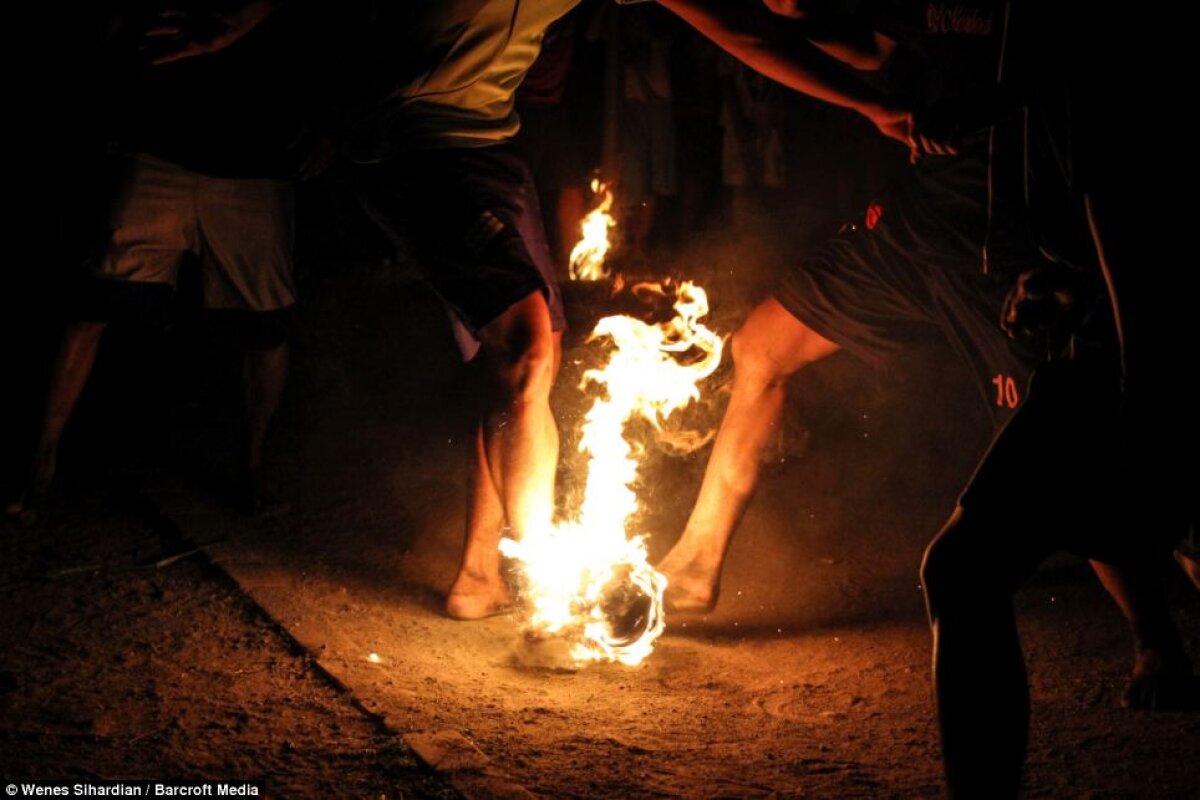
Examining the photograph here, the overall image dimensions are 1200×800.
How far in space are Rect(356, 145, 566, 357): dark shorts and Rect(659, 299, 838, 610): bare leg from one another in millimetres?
839

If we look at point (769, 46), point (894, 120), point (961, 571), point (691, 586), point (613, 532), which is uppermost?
point (769, 46)

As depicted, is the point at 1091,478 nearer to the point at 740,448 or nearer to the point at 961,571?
the point at 961,571

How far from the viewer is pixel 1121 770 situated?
3086mm

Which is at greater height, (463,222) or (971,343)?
(463,222)

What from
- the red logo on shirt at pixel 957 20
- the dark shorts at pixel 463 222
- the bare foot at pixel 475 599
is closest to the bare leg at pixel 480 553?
the bare foot at pixel 475 599

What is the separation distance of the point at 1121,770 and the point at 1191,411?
3.80 feet

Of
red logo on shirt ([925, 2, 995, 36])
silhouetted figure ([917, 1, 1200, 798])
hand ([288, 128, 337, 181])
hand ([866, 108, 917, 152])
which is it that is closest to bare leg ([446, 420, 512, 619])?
hand ([288, 128, 337, 181])

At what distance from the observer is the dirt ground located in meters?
3.10

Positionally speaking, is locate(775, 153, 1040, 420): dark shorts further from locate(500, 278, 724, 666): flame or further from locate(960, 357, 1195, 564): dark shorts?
locate(960, 357, 1195, 564): dark shorts

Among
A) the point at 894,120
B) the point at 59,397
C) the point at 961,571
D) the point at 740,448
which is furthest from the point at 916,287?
the point at 59,397

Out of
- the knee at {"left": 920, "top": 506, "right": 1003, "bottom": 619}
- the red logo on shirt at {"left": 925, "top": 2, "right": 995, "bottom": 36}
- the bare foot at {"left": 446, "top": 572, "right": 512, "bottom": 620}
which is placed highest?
the red logo on shirt at {"left": 925, "top": 2, "right": 995, "bottom": 36}

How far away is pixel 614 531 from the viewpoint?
4.36 meters

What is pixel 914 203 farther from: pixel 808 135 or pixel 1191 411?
pixel 808 135

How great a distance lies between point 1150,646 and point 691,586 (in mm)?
1585
